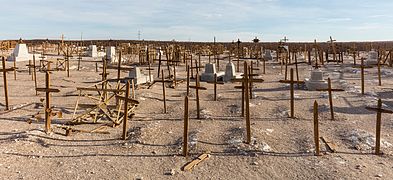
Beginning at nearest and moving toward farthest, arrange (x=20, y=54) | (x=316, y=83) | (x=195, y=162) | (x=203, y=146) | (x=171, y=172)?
(x=171, y=172) → (x=195, y=162) → (x=203, y=146) → (x=316, y=83) → (x=20, y=54)

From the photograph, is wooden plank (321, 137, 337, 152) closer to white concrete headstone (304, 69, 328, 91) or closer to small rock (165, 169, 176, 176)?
small rock (165, 169, 176, 176)

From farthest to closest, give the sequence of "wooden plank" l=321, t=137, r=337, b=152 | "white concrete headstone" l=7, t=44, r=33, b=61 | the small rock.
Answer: "white concrete headstone" l=7, t=44, r=33, b=61 → "wooden plank" l=321, t=137, r=337, b=152 → the small rock

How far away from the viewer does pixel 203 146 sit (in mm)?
9039

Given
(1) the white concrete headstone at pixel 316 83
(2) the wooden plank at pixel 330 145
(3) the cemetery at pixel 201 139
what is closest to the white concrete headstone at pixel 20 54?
(3) the cemetery at pixel 201 139

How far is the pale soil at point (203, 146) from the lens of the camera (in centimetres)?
734

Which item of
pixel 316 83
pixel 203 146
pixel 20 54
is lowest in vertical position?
pixel 203 146

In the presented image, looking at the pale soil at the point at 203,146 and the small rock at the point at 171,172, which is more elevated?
the pale soil at the point at 203,146

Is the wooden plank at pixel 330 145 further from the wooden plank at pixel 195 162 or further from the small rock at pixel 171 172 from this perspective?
the small rock at pixel 171 172

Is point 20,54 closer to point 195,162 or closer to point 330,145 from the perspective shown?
point 195,162

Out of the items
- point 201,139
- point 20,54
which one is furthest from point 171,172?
point 20,54

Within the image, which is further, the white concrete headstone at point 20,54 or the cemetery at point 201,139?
the white concrete headstone at point 20,54

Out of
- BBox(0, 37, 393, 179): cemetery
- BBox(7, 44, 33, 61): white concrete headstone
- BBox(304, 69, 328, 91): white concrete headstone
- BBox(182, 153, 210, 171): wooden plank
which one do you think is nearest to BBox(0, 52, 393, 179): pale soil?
BBox(0, 37, 393, 179): cemetery

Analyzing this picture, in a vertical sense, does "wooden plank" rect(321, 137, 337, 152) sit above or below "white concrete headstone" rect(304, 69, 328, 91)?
below

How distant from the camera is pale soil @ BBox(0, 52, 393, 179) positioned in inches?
289
